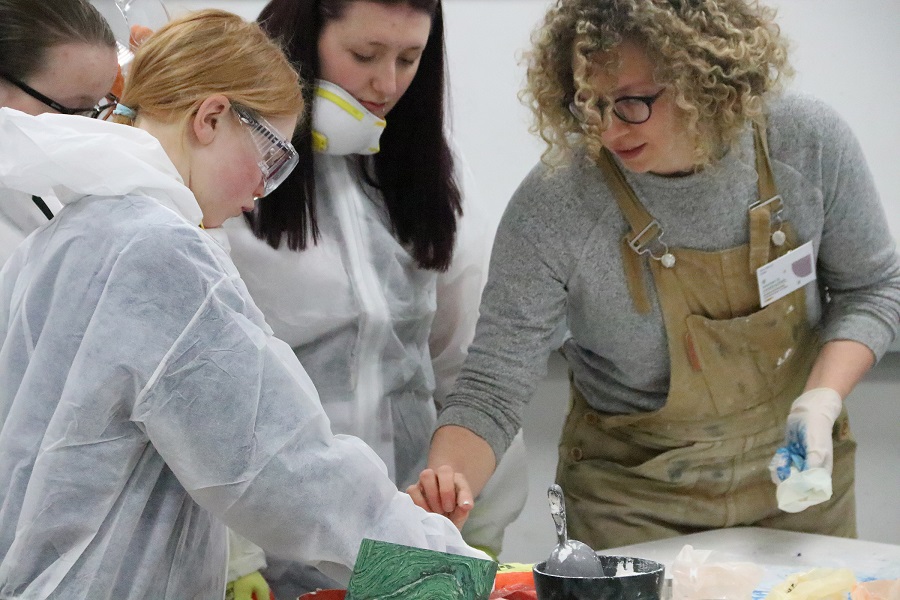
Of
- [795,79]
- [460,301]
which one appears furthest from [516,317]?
[795,79]

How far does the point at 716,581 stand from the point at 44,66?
3.70 feet

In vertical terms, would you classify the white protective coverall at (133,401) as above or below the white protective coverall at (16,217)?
above

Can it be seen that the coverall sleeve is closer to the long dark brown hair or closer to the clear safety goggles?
the long dark brown hair

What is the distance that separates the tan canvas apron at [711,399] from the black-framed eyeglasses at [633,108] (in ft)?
0.45

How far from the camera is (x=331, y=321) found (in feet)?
5.19

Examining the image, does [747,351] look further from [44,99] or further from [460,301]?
[44,99]

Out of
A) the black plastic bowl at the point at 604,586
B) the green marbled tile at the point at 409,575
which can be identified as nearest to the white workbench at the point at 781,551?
the black plastic bowl at the point at 604,586

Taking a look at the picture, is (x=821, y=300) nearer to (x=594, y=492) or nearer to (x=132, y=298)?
(x=594, y=492)

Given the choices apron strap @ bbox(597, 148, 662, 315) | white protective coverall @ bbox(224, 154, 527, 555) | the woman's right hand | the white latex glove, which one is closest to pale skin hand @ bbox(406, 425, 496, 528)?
the woman's right hand

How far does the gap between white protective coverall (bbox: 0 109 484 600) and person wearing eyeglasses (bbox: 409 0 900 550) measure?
2.19 ft

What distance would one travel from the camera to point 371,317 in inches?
62.6

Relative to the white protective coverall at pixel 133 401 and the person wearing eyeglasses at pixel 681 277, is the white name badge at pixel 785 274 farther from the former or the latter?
the white protective coverall at pixel 133 401

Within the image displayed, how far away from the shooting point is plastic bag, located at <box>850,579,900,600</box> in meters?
1.10

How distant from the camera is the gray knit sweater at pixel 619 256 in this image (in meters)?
1.65
